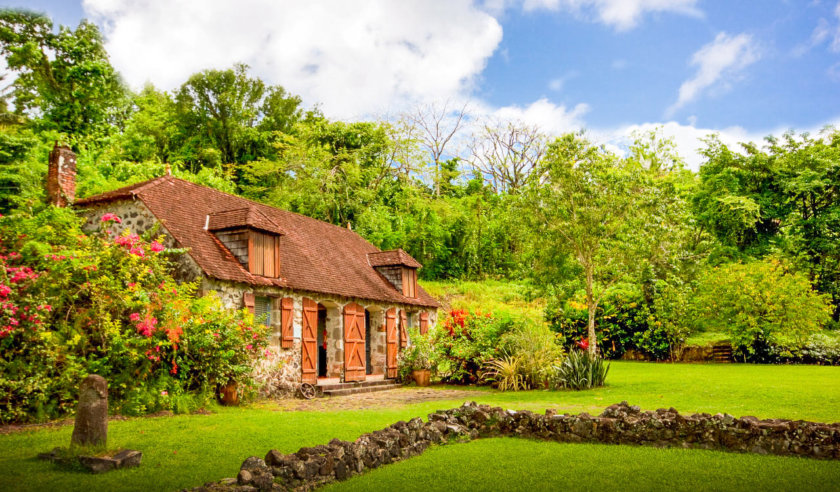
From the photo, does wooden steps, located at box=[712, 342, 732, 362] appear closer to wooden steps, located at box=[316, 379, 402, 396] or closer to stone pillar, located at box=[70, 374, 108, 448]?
wooden steps, located at box=[316, 379, 402, 396]

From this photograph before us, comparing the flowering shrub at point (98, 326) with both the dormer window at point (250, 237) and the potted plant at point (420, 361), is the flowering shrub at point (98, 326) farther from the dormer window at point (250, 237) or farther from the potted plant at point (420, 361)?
the potted plant at point (420, 361)

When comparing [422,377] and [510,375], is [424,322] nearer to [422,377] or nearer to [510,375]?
[422,377]

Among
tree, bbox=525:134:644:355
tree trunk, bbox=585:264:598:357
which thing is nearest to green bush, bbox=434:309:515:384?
tree trunk, bbox=585:264:598:357

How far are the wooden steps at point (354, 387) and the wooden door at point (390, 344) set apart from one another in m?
0.79

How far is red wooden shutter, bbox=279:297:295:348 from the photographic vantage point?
14047mm

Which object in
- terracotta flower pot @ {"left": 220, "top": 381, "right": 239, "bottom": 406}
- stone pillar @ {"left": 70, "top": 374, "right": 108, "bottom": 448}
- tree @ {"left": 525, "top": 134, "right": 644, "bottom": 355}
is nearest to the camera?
stone pillar @ {"left": 70, "top": 374, "right": 108, "bottom": 448}

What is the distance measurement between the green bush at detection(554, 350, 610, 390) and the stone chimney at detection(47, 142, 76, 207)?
1234cm

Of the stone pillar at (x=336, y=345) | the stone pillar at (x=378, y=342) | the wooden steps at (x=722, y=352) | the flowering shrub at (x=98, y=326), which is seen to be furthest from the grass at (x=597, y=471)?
the wooden steps at (x=722, y=352)

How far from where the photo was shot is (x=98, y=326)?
9.68m

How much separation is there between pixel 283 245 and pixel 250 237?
106 inches

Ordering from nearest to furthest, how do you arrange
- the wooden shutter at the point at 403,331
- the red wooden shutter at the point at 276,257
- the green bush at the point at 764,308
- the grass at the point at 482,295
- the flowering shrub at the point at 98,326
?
the flowering shrub at the point at 98,326, the red wooden shutter at the point at 276,257, the wooden shutter at the point at 403,331, the green bush at the point at 764,308, the grass at the point at 482,295

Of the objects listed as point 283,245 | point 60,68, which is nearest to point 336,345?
point 283,245

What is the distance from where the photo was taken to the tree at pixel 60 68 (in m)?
24.5

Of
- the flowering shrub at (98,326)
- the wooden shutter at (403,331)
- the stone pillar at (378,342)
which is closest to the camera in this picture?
the flowering shrub at (98,326)
